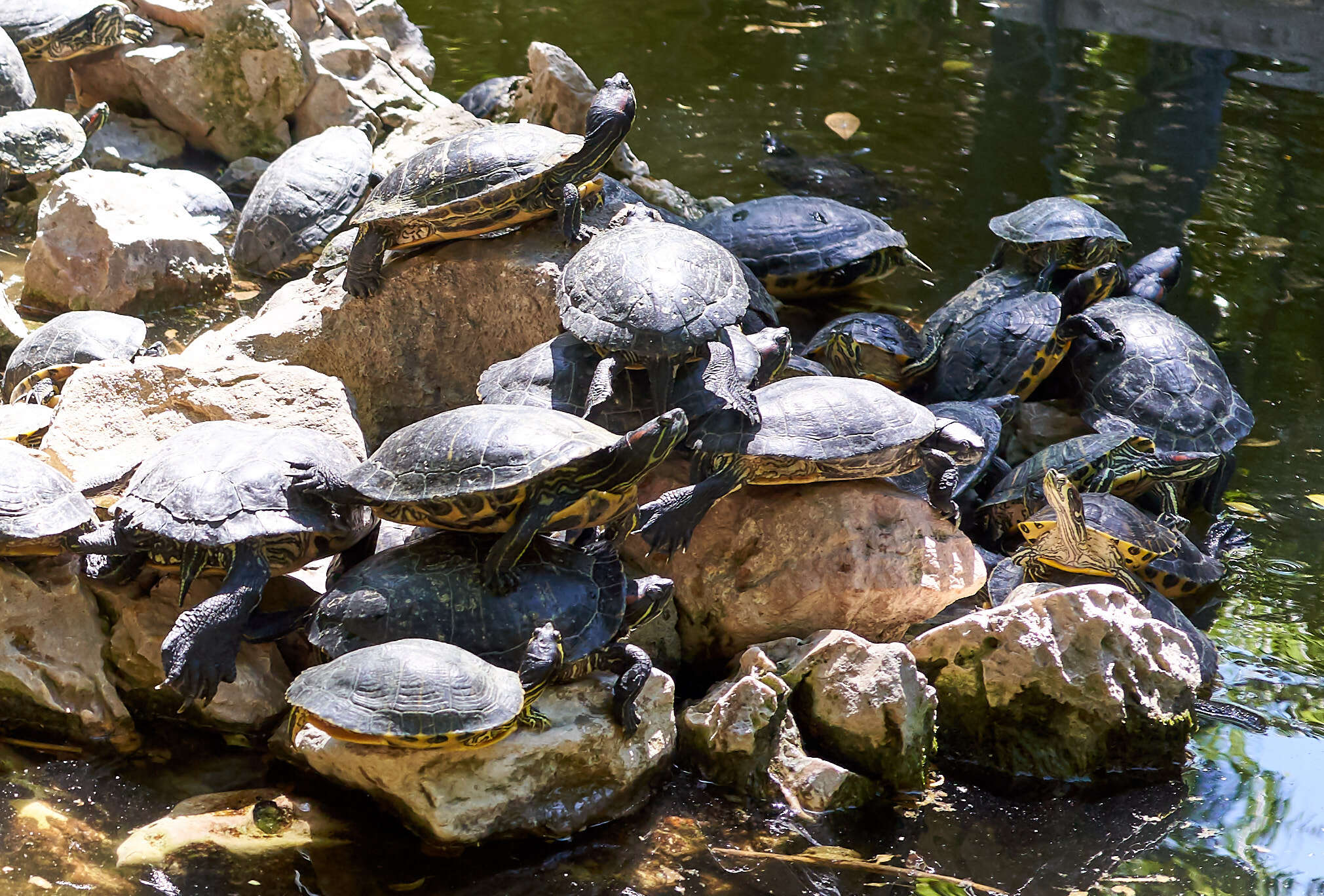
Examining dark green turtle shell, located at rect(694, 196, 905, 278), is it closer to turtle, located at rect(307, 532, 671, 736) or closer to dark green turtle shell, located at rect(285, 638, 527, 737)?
turtle, located at rect(307, 532, 671, 736)

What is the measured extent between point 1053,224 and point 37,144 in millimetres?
6409

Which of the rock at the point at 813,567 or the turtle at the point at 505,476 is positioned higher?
the turtle at the point at 505,476

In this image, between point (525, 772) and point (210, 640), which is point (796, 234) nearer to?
point (525, 772)

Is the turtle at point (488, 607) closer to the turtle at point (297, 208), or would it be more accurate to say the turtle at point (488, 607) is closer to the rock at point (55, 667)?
the rock at point (55, 667)

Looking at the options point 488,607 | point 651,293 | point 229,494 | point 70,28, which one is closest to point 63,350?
point 229,494

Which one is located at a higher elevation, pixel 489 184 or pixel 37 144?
pixel 489 184

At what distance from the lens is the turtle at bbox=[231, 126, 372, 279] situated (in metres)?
6.82

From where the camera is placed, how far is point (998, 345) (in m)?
5.81

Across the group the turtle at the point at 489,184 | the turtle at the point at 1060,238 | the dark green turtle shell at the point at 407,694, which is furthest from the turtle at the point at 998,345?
the dark green turtle shell at the point at 407,694

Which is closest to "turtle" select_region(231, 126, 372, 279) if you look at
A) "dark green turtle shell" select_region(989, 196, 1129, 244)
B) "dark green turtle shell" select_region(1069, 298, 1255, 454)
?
"dark green turtle shell" select_region(989, 196, 1129, 244)

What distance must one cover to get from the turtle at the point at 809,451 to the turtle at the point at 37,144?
18.5 ft

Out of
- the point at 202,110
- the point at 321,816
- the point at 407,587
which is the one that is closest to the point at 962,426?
the point at 407,587

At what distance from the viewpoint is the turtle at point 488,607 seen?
3346 mm

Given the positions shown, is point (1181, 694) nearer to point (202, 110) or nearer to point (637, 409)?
point (637, 409)
